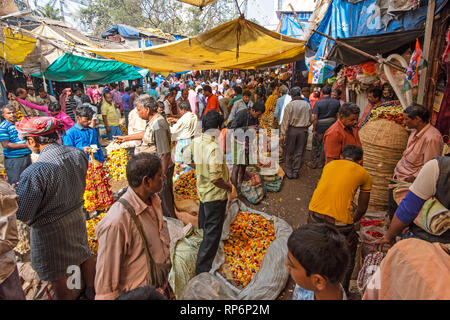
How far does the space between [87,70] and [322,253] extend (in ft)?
28.6

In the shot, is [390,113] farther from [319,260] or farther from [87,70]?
[87,70]

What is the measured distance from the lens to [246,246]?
3.76 m

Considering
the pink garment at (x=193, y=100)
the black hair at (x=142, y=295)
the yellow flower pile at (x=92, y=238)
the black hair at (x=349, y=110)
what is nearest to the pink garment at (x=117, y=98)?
the pink garment at (x=193, y=100)

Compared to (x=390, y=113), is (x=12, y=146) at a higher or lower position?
lower

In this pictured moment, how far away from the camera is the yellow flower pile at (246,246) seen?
3.31 meters

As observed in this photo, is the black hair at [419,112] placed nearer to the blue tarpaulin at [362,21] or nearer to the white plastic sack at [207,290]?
the blue tarpaulin at [362,21]

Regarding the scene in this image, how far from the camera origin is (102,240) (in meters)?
1.57

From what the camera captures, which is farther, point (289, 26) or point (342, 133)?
point (289, 26)

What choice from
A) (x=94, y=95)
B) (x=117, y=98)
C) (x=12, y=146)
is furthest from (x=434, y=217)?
(x=94, y=95)

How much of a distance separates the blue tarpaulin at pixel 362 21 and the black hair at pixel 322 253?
3529mm

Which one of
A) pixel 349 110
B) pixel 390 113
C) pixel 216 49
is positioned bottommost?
pixel 390 113
